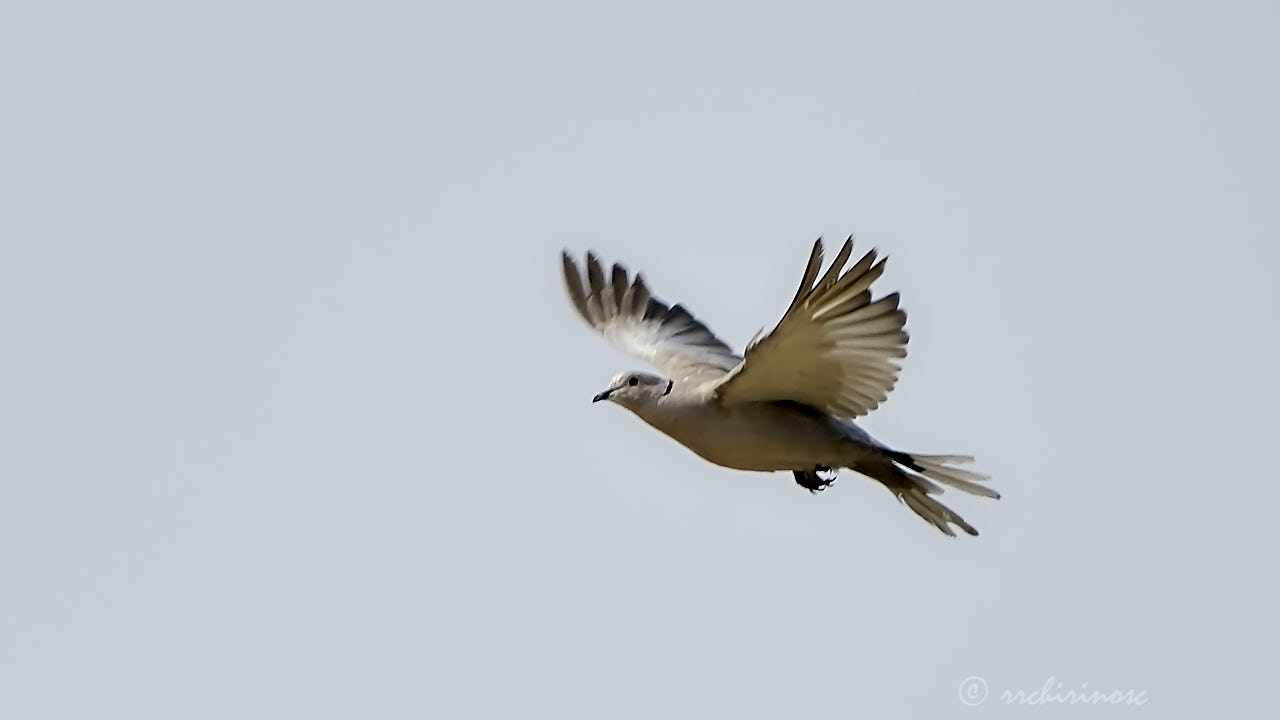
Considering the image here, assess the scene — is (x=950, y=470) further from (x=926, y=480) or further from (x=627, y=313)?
(x=627, y=313)

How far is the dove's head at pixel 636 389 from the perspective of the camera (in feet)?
44.7

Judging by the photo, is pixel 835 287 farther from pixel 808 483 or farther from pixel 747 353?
pixel 808 483

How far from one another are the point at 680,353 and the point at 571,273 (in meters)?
1.34

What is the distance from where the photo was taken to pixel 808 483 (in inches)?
571

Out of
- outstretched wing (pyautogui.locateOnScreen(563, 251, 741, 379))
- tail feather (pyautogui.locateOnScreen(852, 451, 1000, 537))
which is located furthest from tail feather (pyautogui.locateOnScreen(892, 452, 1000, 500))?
outstretched wing (pyautogui.locateOnScreen(563, 251, 741, 379))

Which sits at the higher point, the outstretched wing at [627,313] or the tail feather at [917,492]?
the outstretched wing at [627,313]

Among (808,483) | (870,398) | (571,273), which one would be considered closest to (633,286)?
(571,273)

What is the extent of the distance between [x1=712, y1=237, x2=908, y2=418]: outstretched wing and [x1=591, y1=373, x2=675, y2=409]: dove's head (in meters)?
0.59

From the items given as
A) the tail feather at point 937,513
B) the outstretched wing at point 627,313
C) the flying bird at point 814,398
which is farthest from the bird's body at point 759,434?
the outstretched wing at point 627,313

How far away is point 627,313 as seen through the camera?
658 inches

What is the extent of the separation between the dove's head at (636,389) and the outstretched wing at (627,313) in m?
2.34

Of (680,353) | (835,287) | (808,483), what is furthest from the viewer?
(680,353)

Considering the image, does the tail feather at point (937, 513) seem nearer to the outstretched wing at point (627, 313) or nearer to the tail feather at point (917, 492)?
the tail feather at point (917, 492)

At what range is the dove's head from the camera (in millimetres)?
13625
